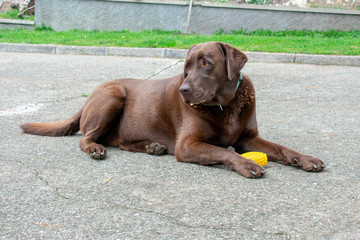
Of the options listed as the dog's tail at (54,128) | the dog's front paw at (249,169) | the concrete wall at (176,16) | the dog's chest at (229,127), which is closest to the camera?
the dog's front paw at (249,169)

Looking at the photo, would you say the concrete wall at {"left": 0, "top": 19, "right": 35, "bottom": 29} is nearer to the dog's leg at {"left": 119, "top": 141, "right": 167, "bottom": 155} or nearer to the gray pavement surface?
the gray pavement surface

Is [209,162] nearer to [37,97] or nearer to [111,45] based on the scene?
[37,97]

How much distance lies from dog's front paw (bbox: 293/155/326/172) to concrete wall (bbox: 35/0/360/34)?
9.74 meters

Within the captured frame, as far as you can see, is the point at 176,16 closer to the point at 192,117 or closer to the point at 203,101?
the point at 192,117

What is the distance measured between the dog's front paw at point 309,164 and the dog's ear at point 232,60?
894 mm

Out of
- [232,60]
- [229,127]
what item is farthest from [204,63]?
[229,127]

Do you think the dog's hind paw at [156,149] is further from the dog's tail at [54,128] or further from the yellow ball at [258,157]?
the dog's tail at [54,128]

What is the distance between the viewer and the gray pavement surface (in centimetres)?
253

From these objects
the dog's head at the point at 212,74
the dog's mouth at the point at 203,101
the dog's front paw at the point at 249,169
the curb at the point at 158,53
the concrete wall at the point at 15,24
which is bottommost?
the concrete wall at the point at 15,24

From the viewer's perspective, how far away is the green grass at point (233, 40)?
9.52 meters

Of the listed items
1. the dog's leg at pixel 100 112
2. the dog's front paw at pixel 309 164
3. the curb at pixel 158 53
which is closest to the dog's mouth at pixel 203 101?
the dog's front paw at pixel 309 164

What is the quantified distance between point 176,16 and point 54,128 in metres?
9.29

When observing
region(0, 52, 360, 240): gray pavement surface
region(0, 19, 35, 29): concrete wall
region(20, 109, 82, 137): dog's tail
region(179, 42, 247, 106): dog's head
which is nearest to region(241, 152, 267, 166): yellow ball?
region(0, 52, 360, 240): gray pavement surface

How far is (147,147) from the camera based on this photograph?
4.20m
